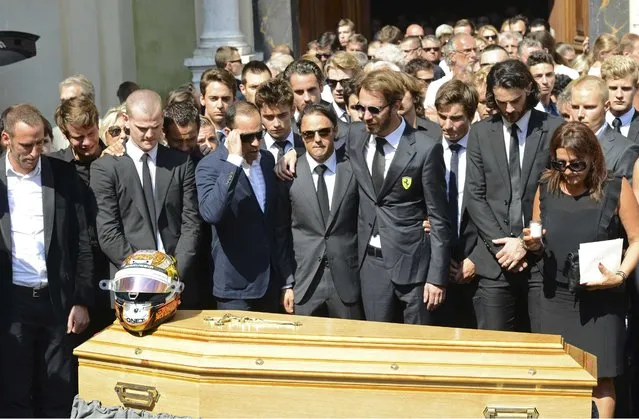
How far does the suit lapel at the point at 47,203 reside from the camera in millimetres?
6262

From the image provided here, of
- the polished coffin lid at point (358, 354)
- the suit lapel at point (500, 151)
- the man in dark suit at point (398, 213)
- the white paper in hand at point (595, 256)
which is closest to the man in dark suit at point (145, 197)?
the man in dark suit at point (398, 213)

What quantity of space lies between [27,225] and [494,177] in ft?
7.76

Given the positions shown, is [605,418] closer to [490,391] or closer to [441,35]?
[490,391]

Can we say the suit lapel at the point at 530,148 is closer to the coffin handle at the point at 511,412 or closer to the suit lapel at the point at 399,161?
the suit lapel at the point at 399,161

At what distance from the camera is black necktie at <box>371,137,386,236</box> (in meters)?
6.46

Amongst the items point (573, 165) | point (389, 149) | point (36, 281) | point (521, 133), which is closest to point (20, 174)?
point (36, 281)

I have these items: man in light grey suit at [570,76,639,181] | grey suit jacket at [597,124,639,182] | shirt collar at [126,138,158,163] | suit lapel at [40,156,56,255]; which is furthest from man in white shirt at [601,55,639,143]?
suit lapel at [40,156,56,255]

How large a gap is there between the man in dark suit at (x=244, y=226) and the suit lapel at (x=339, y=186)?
317 millimetres

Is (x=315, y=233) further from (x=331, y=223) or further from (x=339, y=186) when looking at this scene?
(x=339, y=186)

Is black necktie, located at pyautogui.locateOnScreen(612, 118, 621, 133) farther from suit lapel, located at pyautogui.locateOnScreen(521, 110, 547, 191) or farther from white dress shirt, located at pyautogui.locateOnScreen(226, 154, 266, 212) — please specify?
white dress shirt, located at pyautogui.locateOnScreen(226, 154, 266, 212)

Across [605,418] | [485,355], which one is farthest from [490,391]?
[605,418]

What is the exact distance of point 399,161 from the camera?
6410mm

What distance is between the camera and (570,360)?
480 cm

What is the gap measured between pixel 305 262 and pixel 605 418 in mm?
1680
